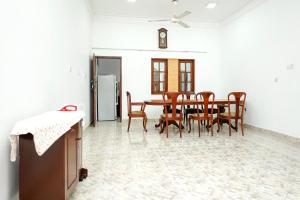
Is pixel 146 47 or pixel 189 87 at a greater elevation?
pixel 146 47

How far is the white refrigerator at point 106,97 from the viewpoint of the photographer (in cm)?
706

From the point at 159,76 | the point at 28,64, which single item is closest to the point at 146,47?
the point at 159,76

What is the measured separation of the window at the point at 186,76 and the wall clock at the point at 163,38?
855 millimetres

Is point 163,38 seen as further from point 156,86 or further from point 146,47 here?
point 156,86

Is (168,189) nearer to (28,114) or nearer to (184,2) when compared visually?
(28,114)

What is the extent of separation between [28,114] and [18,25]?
2.63 ft

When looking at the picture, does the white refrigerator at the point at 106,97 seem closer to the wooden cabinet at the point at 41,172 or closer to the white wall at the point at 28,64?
the white wall at the point at 28,64

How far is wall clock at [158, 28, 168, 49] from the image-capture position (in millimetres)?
7098

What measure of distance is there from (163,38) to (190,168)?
207 inches

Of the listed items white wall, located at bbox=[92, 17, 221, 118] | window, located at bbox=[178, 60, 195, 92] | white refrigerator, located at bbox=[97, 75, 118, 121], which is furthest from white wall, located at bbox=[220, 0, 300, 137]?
white refrigerator, located at bbox=[97, 75, 118, 121]

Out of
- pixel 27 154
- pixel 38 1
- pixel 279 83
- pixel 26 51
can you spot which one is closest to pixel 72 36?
pixel 38 1

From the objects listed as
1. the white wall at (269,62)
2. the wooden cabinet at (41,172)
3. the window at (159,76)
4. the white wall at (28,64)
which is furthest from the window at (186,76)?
the wooden cabinet at (41,172)

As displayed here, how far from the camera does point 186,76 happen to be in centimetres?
752

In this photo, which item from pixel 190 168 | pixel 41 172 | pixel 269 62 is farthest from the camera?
pixel 269 62
